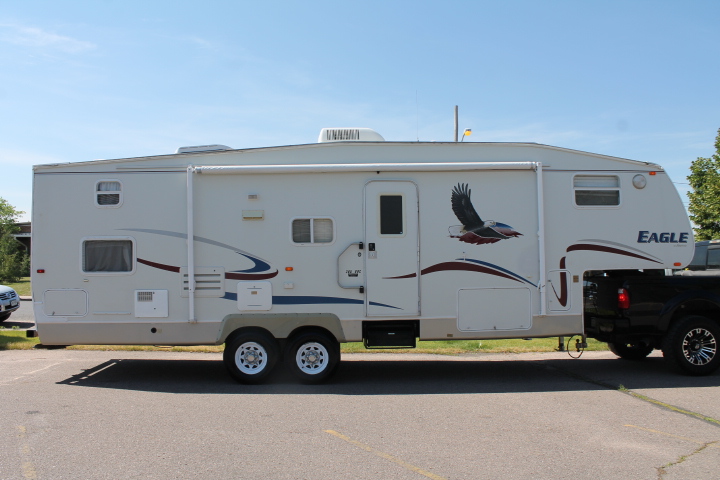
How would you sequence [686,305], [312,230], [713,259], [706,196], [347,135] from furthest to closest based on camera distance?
[706,196]
[713,259]
[347,135]
[686,305]
[312,230]

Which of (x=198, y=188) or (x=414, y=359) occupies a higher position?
(x=198, y=188)

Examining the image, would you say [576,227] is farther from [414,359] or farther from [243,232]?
[243,232]

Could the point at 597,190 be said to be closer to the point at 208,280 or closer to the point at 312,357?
the point at 312,357

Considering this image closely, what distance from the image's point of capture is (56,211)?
843cm

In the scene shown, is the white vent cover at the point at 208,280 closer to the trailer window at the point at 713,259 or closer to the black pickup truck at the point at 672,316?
the black pickup truck at the point at 672,316

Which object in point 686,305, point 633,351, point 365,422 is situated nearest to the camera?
point 365,422

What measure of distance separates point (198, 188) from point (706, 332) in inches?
295

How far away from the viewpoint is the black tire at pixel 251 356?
27.3ft

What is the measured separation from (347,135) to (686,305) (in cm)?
548

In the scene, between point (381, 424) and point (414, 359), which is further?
point (414, 359)

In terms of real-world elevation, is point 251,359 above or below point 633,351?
above

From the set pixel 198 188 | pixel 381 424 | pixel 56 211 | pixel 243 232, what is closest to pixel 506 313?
pixel 381 424

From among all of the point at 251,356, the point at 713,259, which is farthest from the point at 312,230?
the point at 713,259

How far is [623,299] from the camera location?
8.64 meters
